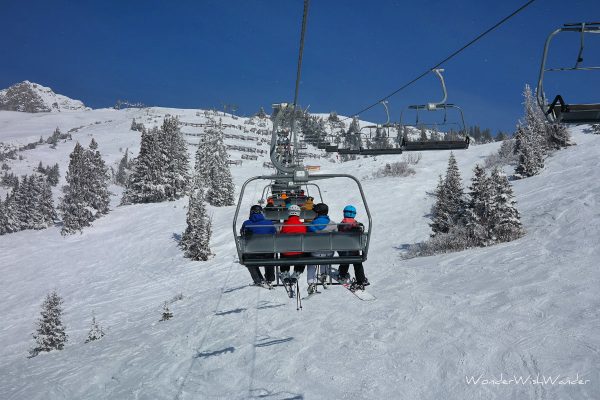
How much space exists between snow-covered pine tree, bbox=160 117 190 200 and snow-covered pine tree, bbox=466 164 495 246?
150 ft

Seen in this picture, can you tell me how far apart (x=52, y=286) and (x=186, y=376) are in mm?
28943

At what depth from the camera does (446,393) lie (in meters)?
12.5

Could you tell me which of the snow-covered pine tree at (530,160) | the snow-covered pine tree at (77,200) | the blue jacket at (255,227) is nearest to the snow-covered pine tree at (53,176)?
the snow-covered pine tree at (77,200)

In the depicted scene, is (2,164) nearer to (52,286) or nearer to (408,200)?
(52,286)

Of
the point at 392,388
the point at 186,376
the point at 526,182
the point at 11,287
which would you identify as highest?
the point at 526,182

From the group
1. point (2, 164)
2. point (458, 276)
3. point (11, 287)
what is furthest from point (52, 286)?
point (2, 164)

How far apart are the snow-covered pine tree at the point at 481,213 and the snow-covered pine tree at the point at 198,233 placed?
70.4ft

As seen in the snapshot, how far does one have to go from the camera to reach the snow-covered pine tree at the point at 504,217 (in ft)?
85.6

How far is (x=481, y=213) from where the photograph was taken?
89.7 ft

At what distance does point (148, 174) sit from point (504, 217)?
162 feet

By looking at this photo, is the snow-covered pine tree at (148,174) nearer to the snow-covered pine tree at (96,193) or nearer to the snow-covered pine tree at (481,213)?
the snow-covered pine tree at (96,193)

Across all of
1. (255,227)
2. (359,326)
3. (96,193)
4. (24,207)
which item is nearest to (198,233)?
(359,326)

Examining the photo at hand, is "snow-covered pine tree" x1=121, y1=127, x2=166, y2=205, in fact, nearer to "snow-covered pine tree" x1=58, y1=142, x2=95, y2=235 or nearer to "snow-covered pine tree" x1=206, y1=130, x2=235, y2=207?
"snow-covered pine tree" x1=58, y1=142, x2=95, y2=235

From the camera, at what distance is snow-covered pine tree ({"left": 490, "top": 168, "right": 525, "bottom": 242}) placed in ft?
85.6
